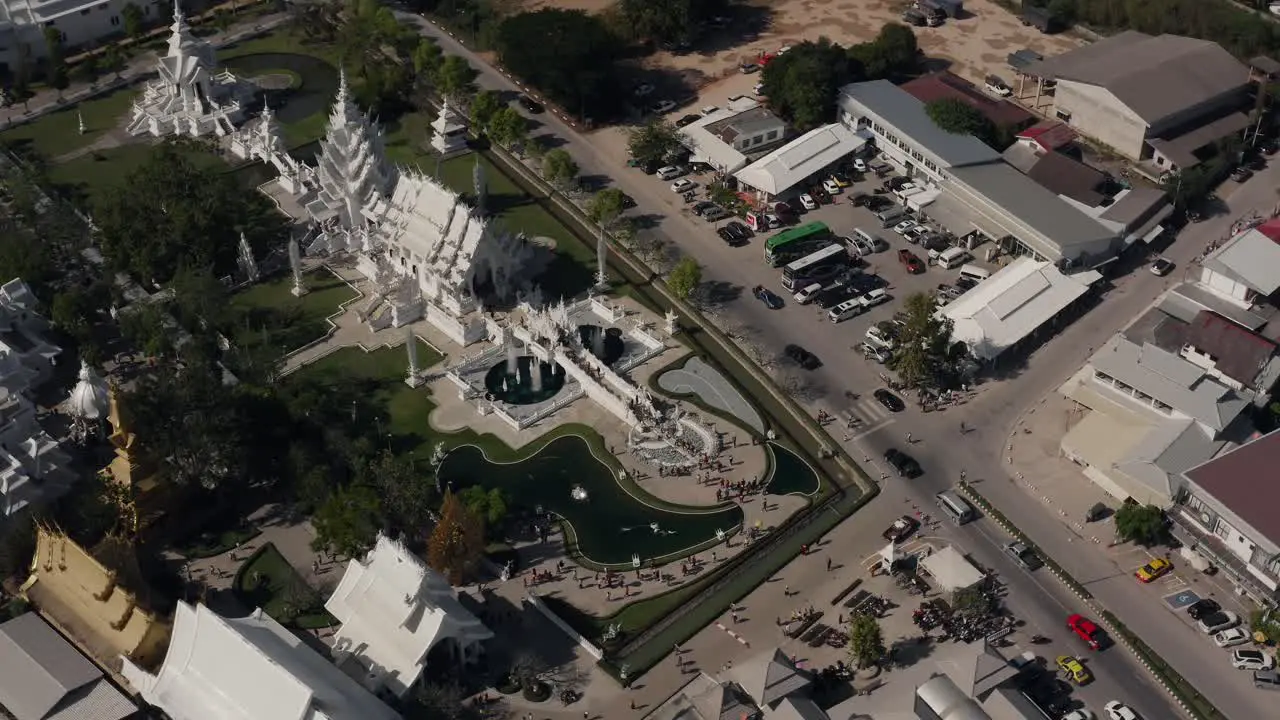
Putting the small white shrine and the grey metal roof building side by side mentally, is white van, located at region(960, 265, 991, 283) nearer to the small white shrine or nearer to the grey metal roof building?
the small white shrine

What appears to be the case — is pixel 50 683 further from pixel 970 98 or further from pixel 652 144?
pixel 970 98

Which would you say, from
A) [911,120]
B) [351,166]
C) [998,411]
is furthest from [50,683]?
[911,120]

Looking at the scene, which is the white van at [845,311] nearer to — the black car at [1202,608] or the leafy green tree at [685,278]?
the leafy green tree at [685,278]

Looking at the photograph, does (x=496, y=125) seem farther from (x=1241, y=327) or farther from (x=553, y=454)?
(x=1241, y=327)

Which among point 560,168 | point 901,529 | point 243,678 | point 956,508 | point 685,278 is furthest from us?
point 560,168

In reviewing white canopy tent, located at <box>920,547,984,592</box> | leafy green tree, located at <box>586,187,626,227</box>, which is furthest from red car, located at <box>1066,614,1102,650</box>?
leafy green tree, located at <box>586,187,626,227</box>

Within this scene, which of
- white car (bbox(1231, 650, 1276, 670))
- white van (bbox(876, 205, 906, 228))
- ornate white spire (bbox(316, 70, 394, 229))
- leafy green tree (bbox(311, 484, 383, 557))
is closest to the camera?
white car (bbox(1231, 650, 1276, 670))
